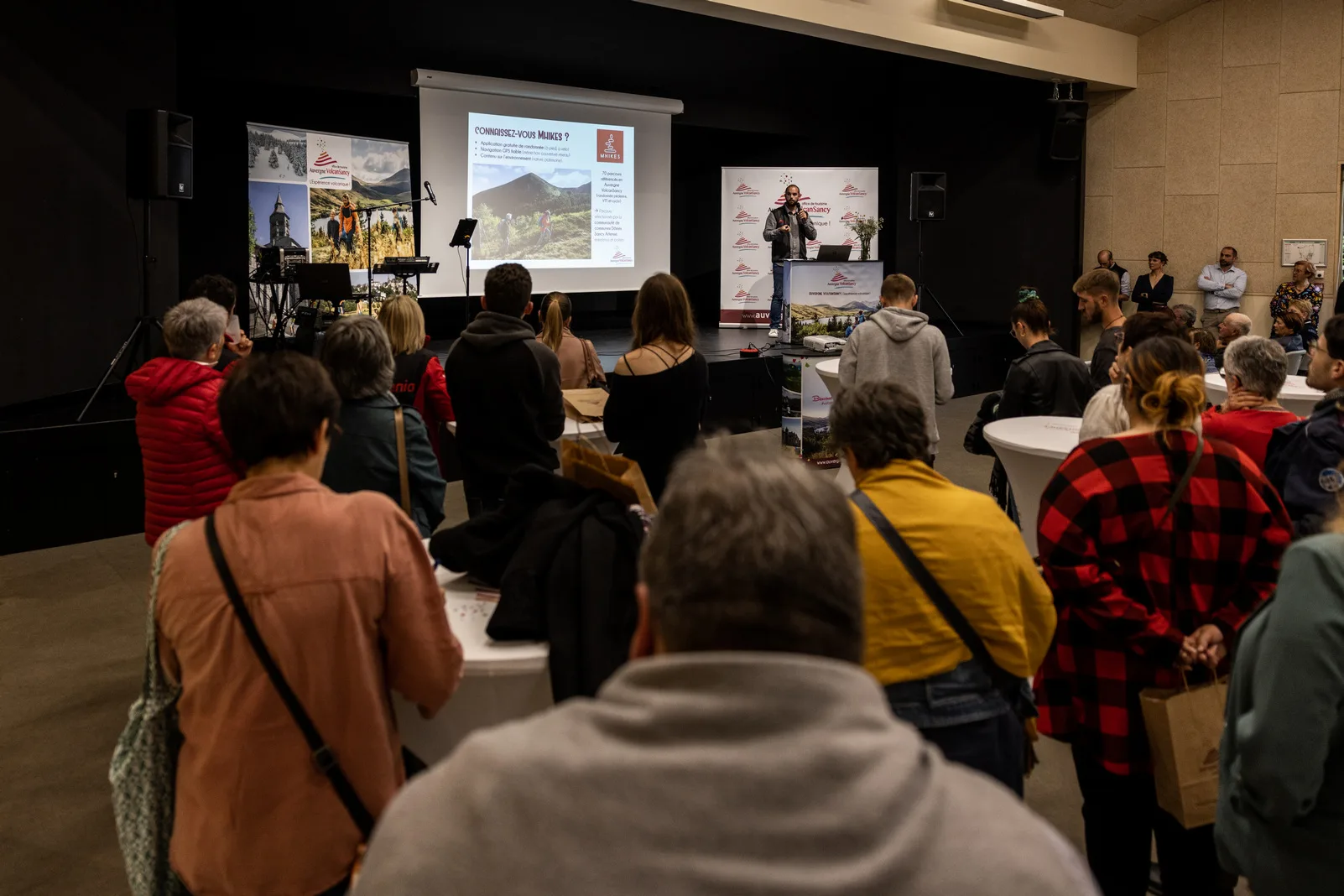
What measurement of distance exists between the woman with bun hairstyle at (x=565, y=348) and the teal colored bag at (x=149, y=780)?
319 cm

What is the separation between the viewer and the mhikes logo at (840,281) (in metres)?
9.40

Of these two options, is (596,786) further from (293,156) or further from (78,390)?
(293,156)

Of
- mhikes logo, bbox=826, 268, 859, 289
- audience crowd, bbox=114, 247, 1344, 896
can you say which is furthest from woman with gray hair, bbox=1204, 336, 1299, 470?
mhikes logo, bbox=826, 268, 859, 289

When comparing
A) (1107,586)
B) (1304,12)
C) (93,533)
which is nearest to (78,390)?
(93,533)

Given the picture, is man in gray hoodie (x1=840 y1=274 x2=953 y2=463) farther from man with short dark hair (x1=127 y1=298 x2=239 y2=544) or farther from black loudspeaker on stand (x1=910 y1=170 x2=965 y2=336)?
black loudspeaker on stand (x1=910 y1=170 x2=965 y2=336)

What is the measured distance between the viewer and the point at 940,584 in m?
1.77

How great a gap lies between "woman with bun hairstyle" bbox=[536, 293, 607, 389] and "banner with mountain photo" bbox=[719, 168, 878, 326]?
288 inches

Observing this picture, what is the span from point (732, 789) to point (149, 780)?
1369 mm

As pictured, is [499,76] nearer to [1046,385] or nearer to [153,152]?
[153,152]

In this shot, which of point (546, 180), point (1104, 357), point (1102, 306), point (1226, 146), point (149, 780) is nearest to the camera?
point (149, 780)

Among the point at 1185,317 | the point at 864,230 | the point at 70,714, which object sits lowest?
the point at 70,714

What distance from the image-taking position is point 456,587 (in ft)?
7.21

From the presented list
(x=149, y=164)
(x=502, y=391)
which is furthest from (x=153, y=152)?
(x=502, y=391)

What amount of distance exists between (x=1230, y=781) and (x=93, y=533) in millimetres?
5677
